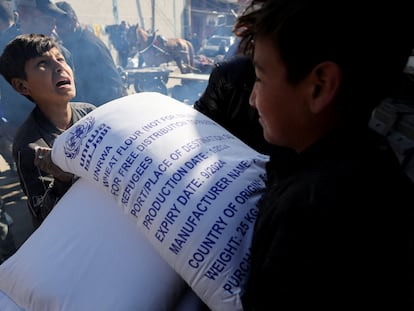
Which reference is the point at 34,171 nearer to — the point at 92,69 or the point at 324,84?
the point at 324,84

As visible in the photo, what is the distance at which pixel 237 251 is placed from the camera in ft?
2.13

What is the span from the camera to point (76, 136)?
89 centimetres

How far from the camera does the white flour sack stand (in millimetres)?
654

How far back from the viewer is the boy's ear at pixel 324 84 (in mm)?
479

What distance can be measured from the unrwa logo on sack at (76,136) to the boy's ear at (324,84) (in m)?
0.61

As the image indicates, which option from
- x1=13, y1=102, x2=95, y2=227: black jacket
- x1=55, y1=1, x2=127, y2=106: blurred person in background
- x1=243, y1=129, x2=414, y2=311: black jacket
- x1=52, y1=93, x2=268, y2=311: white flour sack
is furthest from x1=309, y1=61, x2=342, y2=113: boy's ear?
x1=55, y1=1, x2=127, y2=106: blurred person in background

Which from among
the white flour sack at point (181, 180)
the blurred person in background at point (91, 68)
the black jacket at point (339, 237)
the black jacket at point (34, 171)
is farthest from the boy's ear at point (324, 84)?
the blurred person in background at point (91, 68)

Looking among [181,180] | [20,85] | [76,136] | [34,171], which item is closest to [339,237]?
[181,180]

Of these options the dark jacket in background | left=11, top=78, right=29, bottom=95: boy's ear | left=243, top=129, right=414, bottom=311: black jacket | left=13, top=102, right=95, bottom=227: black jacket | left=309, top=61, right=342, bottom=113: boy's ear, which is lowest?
the dark jacket in background

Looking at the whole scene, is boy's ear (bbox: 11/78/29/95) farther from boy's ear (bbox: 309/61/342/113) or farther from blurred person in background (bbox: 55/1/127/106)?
blurred person in background (bbox: 55/1/127/106)

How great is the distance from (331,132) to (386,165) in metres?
0.10

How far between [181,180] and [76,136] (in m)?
0.37

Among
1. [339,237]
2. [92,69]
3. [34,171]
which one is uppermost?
[339,237]

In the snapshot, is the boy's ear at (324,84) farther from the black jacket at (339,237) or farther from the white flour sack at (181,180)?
the white flour sack at (181,180)
